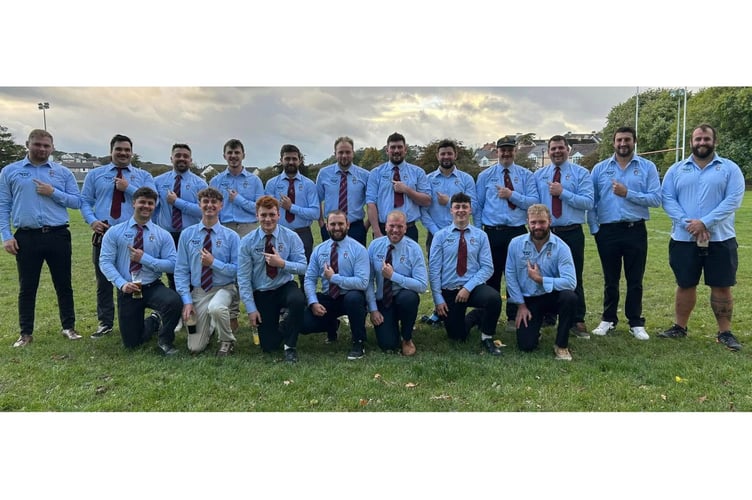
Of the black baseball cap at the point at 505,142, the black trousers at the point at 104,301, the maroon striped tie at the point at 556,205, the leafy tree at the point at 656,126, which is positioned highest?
the leafy tree at the point at 656,126

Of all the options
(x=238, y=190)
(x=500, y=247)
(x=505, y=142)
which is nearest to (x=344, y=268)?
(x=500, y=247)

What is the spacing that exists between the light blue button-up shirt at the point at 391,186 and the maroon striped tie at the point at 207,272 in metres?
2.13

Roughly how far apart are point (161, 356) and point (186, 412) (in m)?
1.51

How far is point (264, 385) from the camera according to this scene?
4.63 metres

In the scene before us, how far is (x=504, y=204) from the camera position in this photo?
6434mm

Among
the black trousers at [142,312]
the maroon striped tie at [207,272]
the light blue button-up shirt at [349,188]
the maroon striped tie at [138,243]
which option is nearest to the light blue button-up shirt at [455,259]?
the light blue button-up shirt at [349,188]

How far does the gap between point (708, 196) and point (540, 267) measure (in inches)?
86.6

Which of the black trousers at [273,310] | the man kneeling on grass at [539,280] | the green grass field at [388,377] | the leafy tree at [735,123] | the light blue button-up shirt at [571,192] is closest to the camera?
the green grass field at [388,377]

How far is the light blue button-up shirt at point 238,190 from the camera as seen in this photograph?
6.90 meters

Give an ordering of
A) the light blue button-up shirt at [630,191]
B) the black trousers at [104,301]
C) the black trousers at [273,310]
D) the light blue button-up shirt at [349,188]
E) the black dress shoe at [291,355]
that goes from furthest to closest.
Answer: the light blue button-up shirt at [349,188], the black trousers at [104,301], the light blue button-up shirt at [630,191], the black trousers at [273,310], the black dress shoe at [291,355]

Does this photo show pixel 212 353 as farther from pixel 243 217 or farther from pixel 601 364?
pixel 601 364

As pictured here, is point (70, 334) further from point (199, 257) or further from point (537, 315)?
point (537, 315)

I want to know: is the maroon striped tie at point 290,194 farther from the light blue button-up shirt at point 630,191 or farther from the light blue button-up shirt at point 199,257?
the light blue button-up shirt at point 630,191

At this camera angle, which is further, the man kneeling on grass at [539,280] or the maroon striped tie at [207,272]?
the maroon striped tie at [207,272]
